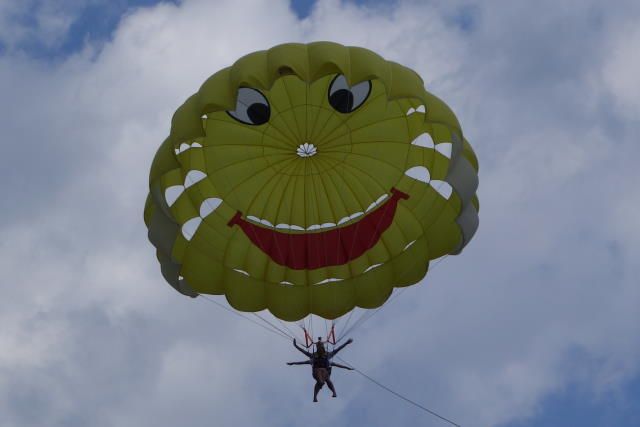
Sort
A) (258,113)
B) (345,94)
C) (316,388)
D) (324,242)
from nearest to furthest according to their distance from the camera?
1. (345,94)
2. (258,113)
3. (316,388)
4. (324,242)

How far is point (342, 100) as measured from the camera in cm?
2492

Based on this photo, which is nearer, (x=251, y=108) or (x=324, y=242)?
(x=251, y=108)

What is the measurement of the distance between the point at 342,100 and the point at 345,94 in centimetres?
16

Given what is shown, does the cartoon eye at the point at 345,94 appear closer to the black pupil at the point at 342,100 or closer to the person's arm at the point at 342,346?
the black pupil at the point at 342,100

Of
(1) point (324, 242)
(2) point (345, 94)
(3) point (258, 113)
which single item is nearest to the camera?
(2) point (345, 94)

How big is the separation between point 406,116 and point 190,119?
185 inches

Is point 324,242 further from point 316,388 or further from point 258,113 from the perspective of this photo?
point 258,113

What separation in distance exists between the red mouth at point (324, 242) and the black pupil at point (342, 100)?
91.8 inches

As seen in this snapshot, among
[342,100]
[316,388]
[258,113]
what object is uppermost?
[342,100]

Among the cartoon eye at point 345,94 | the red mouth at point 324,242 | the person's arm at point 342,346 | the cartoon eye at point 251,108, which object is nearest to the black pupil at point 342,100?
the cartoon eye at point 345,94

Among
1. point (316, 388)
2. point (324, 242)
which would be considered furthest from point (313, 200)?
point (316, 388)

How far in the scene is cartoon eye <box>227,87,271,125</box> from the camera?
2466 centimetres

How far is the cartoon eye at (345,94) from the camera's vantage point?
2478cm

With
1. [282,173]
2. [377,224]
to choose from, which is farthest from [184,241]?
[377,224]
